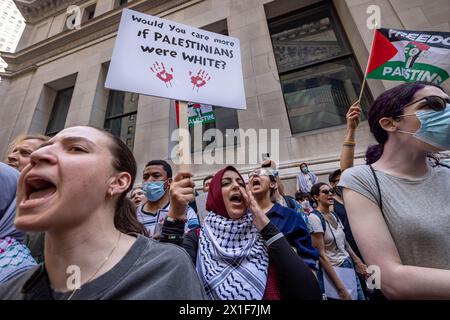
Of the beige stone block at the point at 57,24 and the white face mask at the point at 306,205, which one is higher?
the beige stone block at the point at 57,24

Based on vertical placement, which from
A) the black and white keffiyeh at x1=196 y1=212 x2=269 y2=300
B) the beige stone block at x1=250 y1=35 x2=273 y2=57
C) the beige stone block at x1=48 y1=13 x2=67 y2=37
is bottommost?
the black and white keffiyeh at x1=196 y1=212 x2=269 y2=300

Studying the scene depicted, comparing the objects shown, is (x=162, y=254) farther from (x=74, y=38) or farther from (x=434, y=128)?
(x=74, y=38)

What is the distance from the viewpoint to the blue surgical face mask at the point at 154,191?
2.63 m

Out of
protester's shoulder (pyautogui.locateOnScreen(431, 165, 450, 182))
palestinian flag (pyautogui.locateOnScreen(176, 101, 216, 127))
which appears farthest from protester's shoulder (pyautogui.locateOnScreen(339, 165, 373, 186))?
palestinian flag (pyautogui.locateOnScreen(176, 101, 216, 127))

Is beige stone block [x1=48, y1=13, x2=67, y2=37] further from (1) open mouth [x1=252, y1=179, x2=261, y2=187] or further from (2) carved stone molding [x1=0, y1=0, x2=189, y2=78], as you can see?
(1) open mouth [x1=252, y1=179, x2=261, y2=187]

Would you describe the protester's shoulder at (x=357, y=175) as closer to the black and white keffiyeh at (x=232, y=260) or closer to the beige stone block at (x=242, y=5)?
the black and white keffiyeh at (x=232, y=260)

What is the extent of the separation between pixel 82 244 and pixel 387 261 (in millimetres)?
1418

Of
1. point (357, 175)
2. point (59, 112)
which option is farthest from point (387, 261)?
point (59, 112)

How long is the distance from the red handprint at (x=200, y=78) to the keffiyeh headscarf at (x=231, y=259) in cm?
121

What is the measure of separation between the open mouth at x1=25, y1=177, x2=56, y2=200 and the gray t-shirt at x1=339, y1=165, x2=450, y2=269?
157 centimetres

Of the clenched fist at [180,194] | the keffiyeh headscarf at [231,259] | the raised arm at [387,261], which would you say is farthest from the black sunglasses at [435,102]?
the clenched fist at [180,194]

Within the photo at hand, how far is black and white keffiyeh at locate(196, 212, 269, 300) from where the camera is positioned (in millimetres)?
1356

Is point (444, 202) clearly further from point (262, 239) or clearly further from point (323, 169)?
point (323, 169)

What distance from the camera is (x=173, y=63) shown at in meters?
2.03
